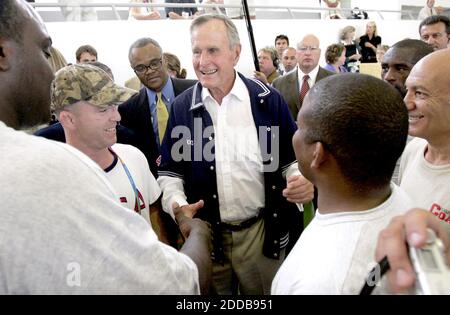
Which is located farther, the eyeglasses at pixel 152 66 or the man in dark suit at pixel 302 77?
the man in dark suit at pixel 302 77

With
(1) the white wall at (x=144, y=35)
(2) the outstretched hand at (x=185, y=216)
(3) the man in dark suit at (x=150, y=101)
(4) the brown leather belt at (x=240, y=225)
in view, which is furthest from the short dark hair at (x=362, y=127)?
(1) the white wall at (x=144, y=35)

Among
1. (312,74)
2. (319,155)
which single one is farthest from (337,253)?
(312,74)

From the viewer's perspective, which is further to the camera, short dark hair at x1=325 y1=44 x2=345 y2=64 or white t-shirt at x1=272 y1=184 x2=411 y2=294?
short dark hair at x1=325 y1=44 x2=345 y2=64

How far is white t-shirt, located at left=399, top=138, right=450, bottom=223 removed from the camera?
1.43 m

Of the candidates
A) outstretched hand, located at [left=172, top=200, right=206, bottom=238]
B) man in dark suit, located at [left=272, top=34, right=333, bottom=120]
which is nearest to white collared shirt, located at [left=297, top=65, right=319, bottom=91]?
man in dark suit, located at [left=272, top=34, right=333, bottom=120]

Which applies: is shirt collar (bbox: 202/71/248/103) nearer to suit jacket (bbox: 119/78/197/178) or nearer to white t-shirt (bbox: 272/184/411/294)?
suit jacket (bbox: 119/78/197/178)

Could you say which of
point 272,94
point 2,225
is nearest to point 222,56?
point 272,94

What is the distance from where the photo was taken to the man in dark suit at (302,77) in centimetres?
387

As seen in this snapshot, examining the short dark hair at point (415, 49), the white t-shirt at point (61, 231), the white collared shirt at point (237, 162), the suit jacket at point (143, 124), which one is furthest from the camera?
the suit jacket at point (143, 124)

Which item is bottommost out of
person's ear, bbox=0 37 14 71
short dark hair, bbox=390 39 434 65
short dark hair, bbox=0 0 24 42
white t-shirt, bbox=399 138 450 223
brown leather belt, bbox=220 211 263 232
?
brown leather belt, bbox=220 211 263 232

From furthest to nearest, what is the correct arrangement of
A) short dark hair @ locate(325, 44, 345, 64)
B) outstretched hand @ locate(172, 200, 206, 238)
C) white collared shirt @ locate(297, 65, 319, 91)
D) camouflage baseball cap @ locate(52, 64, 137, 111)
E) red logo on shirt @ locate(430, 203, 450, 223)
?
1. short dark hair @ locate(325, 44, 345, 64)
2. white collared shirt @ locate(297, 65, 319, 91)
3. camouflage baseball cap @ locate(52, 64, 137, 111)
4. outstretched hand @ locate(172, 200, 206, 238)
5. red logo on shirt @ locate(430, 203, 450, 223)

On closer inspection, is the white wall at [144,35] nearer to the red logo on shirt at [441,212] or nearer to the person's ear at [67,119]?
the person's ear at [67,119]

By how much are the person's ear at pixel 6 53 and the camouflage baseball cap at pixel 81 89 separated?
2.72 feet

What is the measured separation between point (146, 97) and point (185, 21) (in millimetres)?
4314
